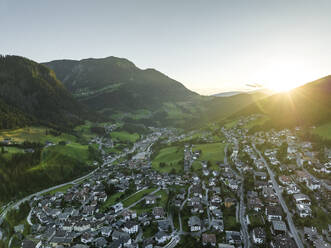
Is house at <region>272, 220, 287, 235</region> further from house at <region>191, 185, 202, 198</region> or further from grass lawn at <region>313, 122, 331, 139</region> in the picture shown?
grass lawn at <region>313, 122, 331, 139</region>

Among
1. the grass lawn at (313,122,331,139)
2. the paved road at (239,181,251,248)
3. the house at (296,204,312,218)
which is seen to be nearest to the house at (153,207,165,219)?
the paved road at (239,181,251,248)

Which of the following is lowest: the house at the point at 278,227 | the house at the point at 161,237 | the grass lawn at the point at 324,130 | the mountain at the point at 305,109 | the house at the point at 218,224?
the house at the point at 161,237

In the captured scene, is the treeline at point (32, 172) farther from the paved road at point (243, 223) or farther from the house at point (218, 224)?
the paved road at point (243, 223)

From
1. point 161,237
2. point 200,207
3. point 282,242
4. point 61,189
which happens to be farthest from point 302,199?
point 61,189

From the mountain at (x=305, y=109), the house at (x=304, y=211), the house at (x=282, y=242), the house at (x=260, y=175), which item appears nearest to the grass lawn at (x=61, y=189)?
the house at (x=282, y=242)

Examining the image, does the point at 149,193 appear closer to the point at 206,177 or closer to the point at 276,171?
the point at 206,177

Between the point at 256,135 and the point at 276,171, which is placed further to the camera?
the point at 256,135

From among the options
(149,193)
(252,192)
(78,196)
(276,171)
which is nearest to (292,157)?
(276,171)
